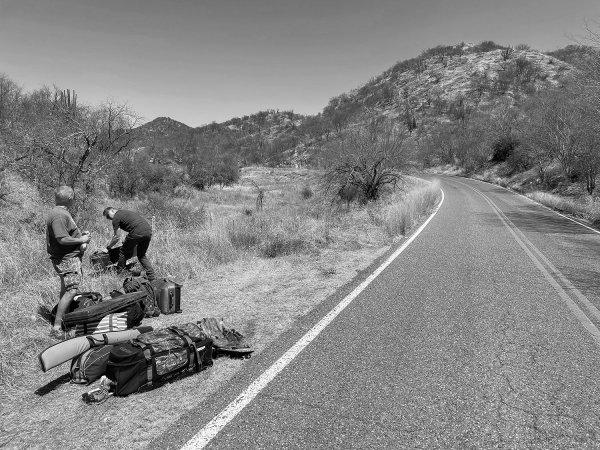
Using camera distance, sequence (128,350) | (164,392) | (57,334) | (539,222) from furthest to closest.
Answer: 1. (539,222)
2. (57,334)
3. (128,350)
4. (164,392)

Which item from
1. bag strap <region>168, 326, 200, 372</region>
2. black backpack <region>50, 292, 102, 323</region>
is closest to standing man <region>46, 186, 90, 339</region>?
black backpack <region>50, 292, 102, 323</region>

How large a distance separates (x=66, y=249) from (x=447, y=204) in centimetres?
1753

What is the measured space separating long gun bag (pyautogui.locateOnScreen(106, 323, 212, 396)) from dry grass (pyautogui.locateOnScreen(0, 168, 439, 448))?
4.2 inches

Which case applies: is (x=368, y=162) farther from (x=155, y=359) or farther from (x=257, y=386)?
(x=155, y=359)

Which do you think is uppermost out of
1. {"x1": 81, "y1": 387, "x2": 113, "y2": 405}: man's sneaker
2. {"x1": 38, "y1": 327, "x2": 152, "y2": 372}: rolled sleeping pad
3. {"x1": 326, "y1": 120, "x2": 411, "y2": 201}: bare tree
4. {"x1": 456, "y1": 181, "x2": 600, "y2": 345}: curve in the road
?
{"x1": 326, "y1": 120, "x2": 411, "y2": 201}: bare tree

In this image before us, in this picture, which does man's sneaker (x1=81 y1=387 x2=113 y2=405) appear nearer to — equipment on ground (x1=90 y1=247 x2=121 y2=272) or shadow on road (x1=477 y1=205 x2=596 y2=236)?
equipment on ground (x1=90 y1=247 x2=121 y2=272)

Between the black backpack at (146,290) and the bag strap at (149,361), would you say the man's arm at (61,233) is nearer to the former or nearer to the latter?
the black backpack at (146,290)

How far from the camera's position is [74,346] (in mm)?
3312

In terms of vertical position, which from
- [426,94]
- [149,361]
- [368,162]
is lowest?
[149,361]

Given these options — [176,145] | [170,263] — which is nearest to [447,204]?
[170,263]

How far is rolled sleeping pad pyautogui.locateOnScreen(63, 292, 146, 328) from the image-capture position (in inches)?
159

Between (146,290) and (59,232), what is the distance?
129 cm

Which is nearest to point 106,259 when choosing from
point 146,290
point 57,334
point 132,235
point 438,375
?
point 132,235

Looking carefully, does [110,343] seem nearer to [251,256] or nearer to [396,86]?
[251,256]
